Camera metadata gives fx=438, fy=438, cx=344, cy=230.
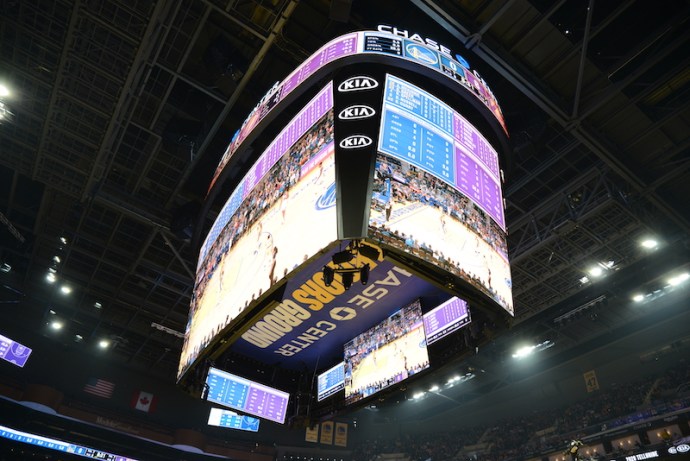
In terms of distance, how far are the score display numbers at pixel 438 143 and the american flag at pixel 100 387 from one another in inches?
761

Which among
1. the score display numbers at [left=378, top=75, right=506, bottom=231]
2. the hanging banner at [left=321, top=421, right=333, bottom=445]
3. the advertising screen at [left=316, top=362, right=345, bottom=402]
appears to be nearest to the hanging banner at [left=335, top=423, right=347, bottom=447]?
the hanging banner at [left=321, top=421, right=333, bottom=445]

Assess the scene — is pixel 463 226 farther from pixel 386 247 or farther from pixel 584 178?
pixel 584 178

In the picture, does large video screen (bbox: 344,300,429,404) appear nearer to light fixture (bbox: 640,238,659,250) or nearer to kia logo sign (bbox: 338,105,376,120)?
kia logo sign (bbox: 338,105,376,120)

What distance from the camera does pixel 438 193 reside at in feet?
16.6

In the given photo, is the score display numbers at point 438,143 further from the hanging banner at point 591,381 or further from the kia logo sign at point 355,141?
the hanging banner at point 591,381

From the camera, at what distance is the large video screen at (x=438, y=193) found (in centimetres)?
455

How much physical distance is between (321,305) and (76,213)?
9559 millimetres

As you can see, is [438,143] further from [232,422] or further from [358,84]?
[232,422]

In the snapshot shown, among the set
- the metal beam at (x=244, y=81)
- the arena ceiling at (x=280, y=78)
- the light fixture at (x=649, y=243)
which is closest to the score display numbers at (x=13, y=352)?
the arena ceiling at (x=280, y=78)

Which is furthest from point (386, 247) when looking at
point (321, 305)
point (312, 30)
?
point (312, 30)

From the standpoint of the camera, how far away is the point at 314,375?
322 inches

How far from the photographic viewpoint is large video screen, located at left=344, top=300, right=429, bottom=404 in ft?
21.1

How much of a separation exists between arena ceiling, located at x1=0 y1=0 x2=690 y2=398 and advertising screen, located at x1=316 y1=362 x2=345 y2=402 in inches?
139

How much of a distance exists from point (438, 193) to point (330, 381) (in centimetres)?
434
